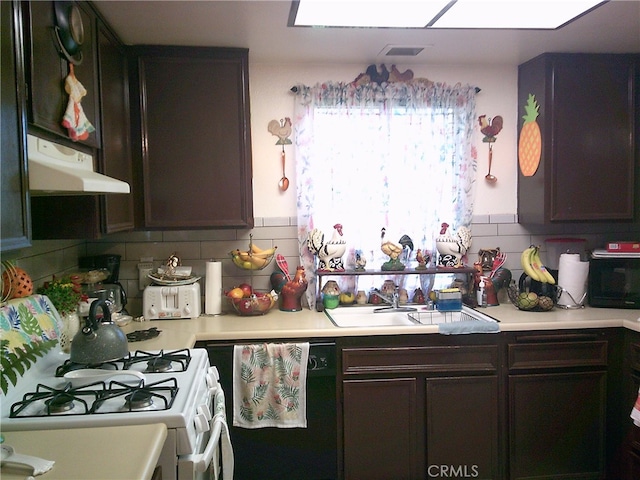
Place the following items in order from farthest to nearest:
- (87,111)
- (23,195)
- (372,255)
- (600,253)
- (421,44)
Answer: (372,255)
(600,253)
(421,44)
(87,111)
(23,195)

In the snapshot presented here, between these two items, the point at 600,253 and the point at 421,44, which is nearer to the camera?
the point at 421,44

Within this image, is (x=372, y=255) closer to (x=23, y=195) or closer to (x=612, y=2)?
(x=612, y=2)

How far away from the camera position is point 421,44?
8.60ft

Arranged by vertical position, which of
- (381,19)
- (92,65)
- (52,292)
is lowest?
(52,292)

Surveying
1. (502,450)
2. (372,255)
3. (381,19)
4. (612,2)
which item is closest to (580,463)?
(502,450)

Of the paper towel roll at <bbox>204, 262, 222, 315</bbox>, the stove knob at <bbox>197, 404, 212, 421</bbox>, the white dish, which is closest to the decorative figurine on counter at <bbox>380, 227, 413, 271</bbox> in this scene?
the paper towel roll at <bbox>204, 262, 222, 315</bbox>

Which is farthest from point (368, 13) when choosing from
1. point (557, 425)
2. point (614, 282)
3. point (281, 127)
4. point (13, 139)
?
point (557, 425)

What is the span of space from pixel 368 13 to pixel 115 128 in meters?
1.21

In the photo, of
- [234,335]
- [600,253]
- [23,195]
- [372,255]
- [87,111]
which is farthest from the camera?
[372,255]

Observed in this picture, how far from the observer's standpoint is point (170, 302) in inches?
108

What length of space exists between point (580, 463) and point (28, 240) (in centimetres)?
261

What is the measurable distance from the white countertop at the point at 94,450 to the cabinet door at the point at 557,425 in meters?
1.84

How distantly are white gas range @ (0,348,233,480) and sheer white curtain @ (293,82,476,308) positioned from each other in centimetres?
129

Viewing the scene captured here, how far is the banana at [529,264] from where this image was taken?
2904mm
